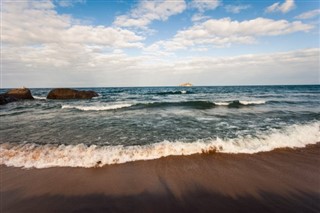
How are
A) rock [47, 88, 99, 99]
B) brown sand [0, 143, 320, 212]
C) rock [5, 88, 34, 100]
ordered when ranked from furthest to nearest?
1. rock [47, 88, 99, 99]
2. rock [5, 88, 34, 100]
3. brown sand [0, 143, 320, 212]

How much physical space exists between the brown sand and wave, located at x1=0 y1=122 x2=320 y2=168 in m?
0.31

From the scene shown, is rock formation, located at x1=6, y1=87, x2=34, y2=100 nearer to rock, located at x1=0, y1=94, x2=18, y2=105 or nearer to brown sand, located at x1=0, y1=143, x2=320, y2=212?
rock, located at x1=0, y1=94, x2=18, y2=105

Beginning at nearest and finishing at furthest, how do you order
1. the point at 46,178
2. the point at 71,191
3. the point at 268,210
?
the point at 268,210 → the point at 71,191 → the point at 46,178

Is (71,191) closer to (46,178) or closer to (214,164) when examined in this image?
(46,178)

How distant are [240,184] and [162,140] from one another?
2.89 metres

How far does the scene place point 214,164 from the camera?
4.54 metres

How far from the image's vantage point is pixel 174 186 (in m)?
3.60

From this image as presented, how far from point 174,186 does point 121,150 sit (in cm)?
215

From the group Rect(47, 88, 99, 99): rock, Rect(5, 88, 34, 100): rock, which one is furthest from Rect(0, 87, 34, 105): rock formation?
Rect(47, 88, 99, 99): rock

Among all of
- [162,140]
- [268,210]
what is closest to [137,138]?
[162,140]

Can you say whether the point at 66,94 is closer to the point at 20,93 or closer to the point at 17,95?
the point at 20,93

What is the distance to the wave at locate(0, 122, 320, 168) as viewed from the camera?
4754 mm

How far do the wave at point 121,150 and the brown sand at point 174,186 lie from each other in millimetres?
311

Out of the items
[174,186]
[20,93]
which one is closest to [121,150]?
[174,186]
